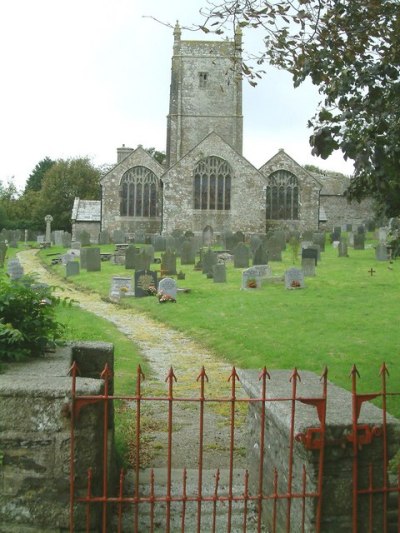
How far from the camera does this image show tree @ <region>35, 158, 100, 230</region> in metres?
61.7

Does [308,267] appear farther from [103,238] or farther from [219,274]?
[103,238]

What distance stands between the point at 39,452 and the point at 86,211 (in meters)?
43.5

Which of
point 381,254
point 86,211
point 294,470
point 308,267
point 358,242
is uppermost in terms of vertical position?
point 86,211

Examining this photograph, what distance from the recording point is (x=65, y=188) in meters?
63.8

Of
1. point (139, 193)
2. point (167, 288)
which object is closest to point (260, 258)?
point (167, 288)

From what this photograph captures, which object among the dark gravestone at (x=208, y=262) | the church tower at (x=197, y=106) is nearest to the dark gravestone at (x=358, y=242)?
the dark gravestone at (x=208, y=262)

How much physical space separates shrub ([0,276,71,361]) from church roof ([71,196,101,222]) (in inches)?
1617

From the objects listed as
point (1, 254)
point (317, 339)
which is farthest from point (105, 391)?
point (1, 254)

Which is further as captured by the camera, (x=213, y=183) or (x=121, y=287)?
(x=213, y=183)

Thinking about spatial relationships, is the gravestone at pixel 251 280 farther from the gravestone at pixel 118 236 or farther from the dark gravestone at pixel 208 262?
the gravestone at pixel 118 236

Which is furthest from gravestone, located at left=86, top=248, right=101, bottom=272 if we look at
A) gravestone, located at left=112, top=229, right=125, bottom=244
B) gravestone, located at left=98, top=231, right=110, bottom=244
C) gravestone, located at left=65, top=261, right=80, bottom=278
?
gravestone, located at left=112, top=229, right=125, bottom=244

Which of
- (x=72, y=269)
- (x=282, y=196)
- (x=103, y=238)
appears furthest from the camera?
(x=282, y=196)

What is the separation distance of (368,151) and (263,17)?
2663 millimetres

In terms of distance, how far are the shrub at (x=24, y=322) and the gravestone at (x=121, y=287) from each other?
14.9m
